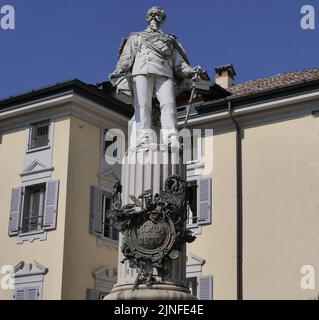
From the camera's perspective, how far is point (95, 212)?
73.0 feet

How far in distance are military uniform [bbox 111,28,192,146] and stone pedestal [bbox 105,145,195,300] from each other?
0.94 feet

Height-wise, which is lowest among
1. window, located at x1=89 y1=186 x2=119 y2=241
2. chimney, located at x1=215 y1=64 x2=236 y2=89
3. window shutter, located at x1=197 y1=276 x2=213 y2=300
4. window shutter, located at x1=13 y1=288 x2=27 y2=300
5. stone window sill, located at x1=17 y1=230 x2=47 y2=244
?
window shutter, located at x1=13 y1=288 x2=27 y2=300

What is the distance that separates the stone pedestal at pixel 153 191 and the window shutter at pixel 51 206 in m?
12.4

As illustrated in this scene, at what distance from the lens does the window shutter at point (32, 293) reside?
21.1m

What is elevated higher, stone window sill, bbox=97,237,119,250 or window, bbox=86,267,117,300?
stone window sill, bbox=97,237,119,250

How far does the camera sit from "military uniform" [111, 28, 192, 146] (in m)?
9.48

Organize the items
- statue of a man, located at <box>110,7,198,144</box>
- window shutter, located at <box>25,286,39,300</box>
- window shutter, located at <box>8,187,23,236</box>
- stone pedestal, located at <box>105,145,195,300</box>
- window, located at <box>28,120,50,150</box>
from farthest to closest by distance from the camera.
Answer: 1. window, located at <box>28,120,50,150</box>
2. window shutter, located at <box>8,187,23,236</box>
3. window shutter, located at <box>25,286,39,300</box>
4. statue of a man, located at <box>110,7,198,144</box>
5. stone pedestal, located at <box>105,145,195,300</box>

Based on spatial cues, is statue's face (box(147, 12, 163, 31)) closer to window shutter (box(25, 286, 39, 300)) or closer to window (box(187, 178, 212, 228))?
window (box(187, 178, 212, 228))

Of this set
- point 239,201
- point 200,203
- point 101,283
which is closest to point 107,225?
point 101,283

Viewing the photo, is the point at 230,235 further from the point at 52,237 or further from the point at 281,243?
the point at 52,237

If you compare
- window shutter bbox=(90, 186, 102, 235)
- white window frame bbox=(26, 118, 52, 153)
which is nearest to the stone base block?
window shutter bbox=(90, 186, 102, 235)

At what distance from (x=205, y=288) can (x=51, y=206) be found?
5004 mm

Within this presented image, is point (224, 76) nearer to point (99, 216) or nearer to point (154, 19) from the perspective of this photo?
point (99, 216)

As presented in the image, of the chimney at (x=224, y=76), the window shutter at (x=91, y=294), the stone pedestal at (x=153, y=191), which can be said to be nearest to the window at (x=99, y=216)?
the window shutter at (x=91, y=294)
